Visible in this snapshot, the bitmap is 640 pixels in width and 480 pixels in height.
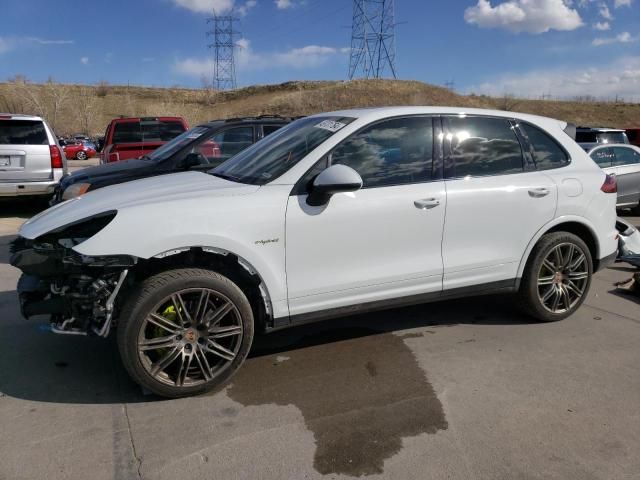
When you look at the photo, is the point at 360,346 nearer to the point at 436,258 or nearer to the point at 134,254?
the point at 436,258

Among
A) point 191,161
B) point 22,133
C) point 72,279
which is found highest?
point 22,133

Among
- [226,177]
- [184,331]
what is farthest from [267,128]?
[184,331]

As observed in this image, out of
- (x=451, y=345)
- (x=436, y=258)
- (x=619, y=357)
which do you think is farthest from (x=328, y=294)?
(x=619, y=357)

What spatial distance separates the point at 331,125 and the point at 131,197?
1.52 m

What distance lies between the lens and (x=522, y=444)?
2.90 meters

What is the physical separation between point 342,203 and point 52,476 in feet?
7.45

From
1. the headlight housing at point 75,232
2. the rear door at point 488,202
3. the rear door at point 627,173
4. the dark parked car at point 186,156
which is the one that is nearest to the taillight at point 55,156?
the dark parked car at point 186,156

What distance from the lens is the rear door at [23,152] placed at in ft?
31.0

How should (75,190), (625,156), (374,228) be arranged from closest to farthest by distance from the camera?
1. (374,228)
2. (75,190)
3. (625,156)

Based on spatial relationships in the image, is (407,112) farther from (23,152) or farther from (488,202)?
(23,152)

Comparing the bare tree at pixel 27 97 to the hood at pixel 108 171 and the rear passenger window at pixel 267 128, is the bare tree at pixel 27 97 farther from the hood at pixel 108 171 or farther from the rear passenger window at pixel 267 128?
the rear passenger window at pixel 267 128

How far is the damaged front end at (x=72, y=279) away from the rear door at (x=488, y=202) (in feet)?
7.72

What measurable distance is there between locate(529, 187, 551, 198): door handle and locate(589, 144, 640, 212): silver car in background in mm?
6750

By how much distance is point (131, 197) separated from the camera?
11.5ft
